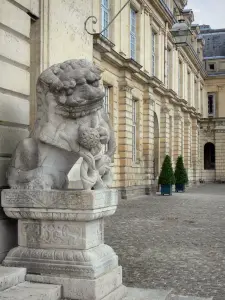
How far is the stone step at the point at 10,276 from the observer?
13.5 feet

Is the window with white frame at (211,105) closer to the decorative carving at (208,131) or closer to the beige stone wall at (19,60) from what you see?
the decorative carving at (208,131)

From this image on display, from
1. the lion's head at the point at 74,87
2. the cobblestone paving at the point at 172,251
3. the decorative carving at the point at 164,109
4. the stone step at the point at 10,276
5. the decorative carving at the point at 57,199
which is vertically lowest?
the cobblestone paving at the point at 172,251

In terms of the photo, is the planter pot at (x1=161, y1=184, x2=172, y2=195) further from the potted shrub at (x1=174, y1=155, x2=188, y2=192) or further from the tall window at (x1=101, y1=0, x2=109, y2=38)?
the tall window at (x1=101, y1=0, x2=109, y2=38)

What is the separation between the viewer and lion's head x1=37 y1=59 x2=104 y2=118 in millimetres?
4574

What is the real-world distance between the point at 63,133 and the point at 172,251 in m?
3.96

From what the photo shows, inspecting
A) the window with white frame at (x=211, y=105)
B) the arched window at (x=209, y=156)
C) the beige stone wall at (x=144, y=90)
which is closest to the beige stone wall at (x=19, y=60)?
the beige stone wall at (x=144, y=90)

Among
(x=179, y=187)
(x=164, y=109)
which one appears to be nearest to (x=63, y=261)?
(x=179, y=187)

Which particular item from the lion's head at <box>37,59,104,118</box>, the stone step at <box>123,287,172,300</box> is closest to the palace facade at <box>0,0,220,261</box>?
the lion's head at <box>37,59,104,118</box>

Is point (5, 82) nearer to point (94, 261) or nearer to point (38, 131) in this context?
point (38, 131)

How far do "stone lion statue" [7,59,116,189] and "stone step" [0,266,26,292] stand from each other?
69 centimetres

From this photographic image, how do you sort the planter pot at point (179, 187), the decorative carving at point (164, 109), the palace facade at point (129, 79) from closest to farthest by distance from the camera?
the palace facade at point (129, 79) < the planter pot at point (179, 187) < the decorative carving at point (164, 109)

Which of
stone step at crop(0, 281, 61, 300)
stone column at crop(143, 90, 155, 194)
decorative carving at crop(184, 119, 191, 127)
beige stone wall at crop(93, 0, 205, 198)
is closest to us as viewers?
stone step at crop(0, 281, 61, 300)

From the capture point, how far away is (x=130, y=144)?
2231 centimetres

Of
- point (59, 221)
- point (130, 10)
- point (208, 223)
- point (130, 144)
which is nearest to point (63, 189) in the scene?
point (59, 221)
